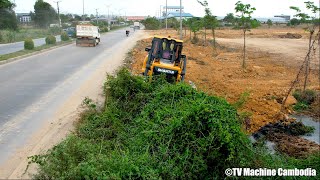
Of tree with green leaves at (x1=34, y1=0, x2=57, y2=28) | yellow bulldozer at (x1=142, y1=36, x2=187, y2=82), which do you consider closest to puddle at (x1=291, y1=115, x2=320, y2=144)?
yellow bulldozer at (x1=142, y1=36, x2=187, y2=82)

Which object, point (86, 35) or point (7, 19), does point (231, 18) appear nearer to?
point (86, 35)

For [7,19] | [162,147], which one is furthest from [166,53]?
[7,19]

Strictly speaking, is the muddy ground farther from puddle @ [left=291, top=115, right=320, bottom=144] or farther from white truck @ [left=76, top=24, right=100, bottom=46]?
white truck @ [left=76, top=24, right=100, bottom=46]

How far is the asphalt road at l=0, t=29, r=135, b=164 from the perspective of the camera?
29.1ft

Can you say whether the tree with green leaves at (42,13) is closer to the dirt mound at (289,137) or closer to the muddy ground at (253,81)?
the muddy ground at (253,81)

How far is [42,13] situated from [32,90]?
64.8 meters

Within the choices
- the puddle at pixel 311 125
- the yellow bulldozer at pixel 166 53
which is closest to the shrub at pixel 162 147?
the yellow bulldozer at pixel 166 53

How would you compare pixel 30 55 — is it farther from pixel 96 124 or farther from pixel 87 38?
pixel 96 124

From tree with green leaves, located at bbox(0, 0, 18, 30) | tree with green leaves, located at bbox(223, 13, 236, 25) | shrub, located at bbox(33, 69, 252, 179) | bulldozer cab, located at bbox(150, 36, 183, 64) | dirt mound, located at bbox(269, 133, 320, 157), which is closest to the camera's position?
shrub, located at bbox(33, 69, 252, 179)

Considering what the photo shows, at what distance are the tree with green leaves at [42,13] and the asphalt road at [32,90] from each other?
5475 cm

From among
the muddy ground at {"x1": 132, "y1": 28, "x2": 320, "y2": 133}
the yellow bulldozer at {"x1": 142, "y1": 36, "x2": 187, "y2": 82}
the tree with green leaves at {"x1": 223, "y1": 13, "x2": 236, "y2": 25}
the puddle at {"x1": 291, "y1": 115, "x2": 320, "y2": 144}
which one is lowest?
the puddle at {"x1": 291, "y1": 115, "x2": 320, "y2": 144}

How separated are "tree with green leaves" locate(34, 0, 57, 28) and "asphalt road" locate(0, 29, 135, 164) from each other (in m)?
54.7

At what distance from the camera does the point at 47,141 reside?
8.14 metres

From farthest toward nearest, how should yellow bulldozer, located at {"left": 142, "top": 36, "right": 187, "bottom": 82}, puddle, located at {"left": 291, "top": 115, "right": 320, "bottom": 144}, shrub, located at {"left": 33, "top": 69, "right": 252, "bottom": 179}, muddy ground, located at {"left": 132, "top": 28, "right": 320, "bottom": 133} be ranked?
yellow bulldozer, located at {"left": 142, "top": 36, "right": 187, "bottom": 82}, muddy ground, located at {"left": 132, "top": 28, "right": 320, "bottom": 133}, puddle, located at {"left": 291, "top": 115, "right": 320, "bottom": 144}, shrub, located at {"left": 33, "top": 69, "right": 252, "bottom": 179}
